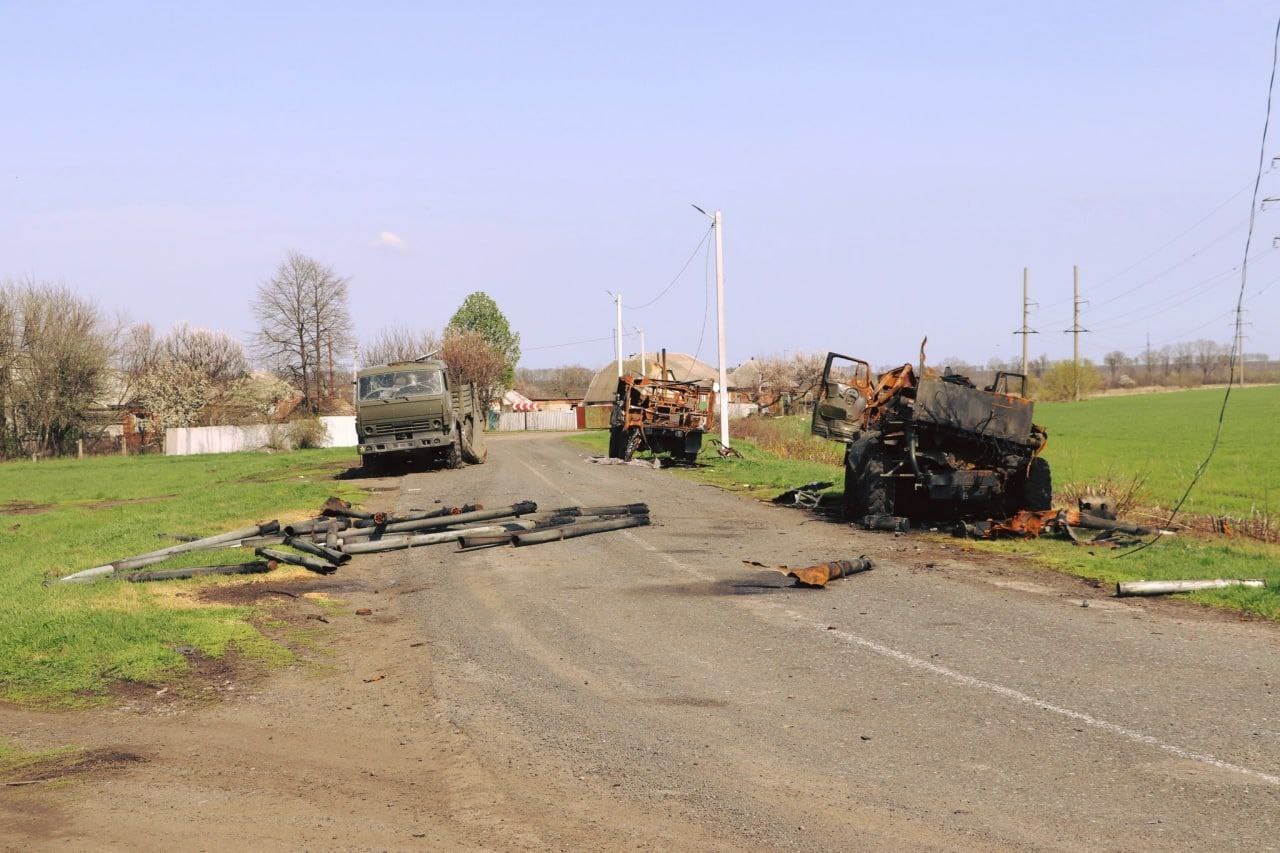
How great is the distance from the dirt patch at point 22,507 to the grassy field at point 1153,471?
14822mm

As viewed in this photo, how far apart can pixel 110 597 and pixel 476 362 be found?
3177 inches

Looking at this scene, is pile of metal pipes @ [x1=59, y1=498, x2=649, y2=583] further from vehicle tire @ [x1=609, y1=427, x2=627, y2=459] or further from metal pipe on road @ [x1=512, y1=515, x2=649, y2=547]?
vehicle tire @ [x1=609, y1=427, x2=627, y2=459]

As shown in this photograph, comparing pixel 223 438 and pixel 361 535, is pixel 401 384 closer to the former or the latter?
pixel 361 535

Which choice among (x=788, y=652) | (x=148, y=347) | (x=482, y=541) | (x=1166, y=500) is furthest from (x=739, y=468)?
(x=148, y=347)

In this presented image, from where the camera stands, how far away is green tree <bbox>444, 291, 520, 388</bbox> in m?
104

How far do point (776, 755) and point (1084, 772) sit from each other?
1478 mm

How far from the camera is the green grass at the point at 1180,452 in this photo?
23.1 meters

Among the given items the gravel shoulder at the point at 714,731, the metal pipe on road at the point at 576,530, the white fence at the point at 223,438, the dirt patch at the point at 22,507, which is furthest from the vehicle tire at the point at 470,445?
the white fence at the point at 223,438

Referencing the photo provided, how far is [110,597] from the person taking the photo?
10.6m

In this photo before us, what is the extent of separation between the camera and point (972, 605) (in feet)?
32.3

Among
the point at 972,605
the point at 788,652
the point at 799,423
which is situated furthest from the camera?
the point at 799,423

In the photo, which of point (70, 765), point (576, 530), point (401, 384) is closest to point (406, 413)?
point (401, 384)

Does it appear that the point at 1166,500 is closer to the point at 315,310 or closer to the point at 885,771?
the point at 885,771

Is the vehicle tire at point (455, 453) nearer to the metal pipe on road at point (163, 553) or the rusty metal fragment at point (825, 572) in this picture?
the metal pipe on road at point (163, 553)
